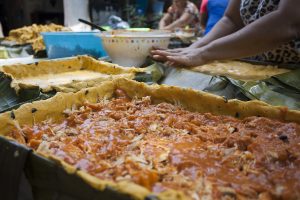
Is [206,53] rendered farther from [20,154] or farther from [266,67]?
[20,154]

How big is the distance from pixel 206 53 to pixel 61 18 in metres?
8.38

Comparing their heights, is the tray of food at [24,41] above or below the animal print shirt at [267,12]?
below

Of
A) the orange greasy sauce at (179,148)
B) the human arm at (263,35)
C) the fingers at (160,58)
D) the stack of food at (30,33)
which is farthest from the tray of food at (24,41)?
the orange greasy sauce at (179,148)

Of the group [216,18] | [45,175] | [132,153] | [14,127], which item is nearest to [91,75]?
[14,127]

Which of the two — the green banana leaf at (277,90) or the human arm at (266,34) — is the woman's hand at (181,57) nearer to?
the human arm at (266,34)

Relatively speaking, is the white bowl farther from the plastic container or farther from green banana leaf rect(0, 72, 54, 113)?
green banana leaf rect(0, 72, 54, 113)

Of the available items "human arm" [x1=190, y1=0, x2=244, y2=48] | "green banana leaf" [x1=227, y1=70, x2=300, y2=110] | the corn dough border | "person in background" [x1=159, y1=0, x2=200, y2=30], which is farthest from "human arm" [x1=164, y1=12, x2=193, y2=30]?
"green banana leaf" [x1=227, y1=70, x2=300, y2=110]

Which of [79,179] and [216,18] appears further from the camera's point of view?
[216,18]

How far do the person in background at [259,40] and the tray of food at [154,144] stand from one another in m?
0.77

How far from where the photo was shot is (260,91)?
2162 millimetres

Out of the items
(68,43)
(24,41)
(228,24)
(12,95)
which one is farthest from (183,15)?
(12,95)

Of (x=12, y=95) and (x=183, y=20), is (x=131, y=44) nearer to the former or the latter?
(x=12, y=95)

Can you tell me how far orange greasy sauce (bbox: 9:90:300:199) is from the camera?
115 cm

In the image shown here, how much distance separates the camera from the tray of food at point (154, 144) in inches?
43.8
